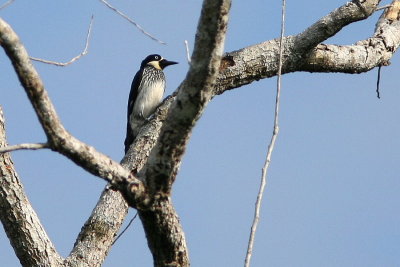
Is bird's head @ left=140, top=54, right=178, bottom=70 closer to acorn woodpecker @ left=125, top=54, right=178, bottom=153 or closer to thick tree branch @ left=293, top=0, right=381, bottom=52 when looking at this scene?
acorn woodpecker @ left=125, top=54, right=178, bottom=153

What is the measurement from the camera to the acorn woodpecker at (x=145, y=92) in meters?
9.89

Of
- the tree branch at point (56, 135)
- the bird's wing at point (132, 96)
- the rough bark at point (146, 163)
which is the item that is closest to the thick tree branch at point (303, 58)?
the rough bark at point (146, 163)

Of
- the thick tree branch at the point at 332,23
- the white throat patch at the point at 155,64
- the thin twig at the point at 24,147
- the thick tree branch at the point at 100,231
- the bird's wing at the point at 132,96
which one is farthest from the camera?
the white throat patch at the point at 155,64

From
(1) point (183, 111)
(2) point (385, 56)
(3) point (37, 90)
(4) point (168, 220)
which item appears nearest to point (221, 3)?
(1) point (183, 111)

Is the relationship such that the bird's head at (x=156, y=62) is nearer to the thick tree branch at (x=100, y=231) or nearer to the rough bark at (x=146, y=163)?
the rough bark at (x=146, y=163)

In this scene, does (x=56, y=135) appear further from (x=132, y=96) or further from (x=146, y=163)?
(x=132, y=96)

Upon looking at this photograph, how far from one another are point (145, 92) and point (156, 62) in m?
1.35

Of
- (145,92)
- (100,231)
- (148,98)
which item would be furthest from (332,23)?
(145,92)

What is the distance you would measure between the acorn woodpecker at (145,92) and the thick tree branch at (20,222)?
4.71 meters

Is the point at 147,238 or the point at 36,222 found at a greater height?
the point at 36,222

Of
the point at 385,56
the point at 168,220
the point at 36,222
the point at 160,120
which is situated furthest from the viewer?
the point at 385,56

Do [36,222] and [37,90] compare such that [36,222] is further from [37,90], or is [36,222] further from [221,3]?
[221,3]

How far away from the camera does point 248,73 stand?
5578 millimetres

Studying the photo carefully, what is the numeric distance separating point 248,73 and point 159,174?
2423 millimetres
